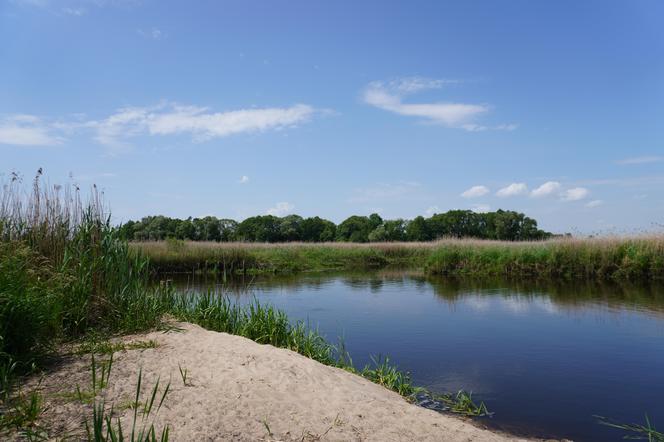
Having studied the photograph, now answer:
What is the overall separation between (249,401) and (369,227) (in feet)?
212

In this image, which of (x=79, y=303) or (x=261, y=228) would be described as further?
(x=261, y=228)

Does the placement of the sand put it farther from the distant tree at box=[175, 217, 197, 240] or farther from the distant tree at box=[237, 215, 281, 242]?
the distant tree at box=[237, 215, 281, 242]

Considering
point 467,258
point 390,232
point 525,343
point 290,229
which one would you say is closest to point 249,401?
point 525,343

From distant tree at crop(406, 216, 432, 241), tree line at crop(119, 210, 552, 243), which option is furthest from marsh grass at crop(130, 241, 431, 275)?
distant tree at crop(406, 216, 432, 241)

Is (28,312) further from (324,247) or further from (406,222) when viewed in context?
(406,222)

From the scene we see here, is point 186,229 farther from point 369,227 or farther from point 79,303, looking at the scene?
point 79,303

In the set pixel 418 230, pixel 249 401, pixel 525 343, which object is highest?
pixel 418 230

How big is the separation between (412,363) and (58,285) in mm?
4870

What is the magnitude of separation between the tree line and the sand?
52125mm

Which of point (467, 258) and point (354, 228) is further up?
point (354, 228)

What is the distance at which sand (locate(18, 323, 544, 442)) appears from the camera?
3.56 metres

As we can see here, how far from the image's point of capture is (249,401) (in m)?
3.96

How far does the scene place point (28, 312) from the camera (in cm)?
461

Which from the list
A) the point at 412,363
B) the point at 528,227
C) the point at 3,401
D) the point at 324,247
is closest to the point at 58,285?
the point at 3,401
